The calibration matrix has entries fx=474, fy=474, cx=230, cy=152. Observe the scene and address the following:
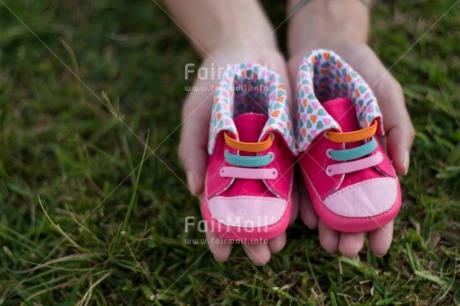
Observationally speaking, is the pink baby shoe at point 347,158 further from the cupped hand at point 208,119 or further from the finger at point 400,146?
the cupped hand at point 208,119

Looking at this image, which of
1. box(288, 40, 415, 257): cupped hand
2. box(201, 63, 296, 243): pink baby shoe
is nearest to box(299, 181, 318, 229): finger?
box(288, 40, 415, 257): cupped hand

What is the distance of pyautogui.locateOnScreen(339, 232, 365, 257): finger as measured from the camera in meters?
1.54

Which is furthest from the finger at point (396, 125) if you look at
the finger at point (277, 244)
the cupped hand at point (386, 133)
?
the finger at point (277, 244)

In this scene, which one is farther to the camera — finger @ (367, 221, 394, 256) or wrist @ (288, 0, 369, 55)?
wrist @ (288, 0, 369, 55)

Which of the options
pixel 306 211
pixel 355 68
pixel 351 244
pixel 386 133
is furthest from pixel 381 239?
pixel 355 68

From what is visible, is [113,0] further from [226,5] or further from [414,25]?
[414,25]

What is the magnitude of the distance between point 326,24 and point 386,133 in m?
0.59

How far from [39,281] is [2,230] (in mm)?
284

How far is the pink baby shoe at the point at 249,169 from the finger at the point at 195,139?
6cm

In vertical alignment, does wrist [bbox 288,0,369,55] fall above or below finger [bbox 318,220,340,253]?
above

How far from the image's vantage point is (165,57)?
236 cm

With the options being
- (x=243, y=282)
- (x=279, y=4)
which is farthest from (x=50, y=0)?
(x=243, y=282)

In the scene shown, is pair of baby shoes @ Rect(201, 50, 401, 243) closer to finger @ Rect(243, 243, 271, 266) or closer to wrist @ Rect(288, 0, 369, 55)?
finger @ Rect(243, 243, 271, 266)

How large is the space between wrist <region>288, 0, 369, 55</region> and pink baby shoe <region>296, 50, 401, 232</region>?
13.6 inches
